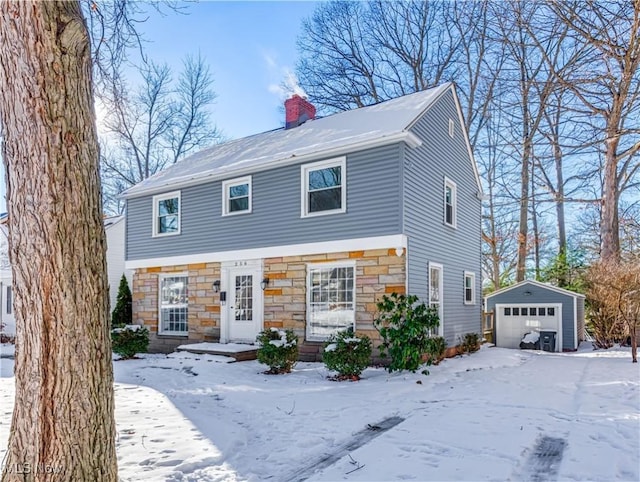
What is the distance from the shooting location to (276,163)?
403 inches

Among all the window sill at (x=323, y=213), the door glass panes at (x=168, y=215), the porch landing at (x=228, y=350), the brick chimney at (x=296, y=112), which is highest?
the brick chimney at (x=296, y=112)

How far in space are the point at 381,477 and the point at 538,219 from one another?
21.6 metres

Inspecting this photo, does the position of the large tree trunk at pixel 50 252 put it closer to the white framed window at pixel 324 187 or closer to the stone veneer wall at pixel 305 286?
the stone veneer wall at pixel 305 286

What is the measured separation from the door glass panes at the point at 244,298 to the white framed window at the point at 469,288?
557cm

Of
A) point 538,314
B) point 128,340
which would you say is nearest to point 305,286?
point 128,340

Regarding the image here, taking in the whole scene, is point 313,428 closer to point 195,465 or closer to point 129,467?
point 195,465

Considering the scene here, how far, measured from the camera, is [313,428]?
4.69 meters

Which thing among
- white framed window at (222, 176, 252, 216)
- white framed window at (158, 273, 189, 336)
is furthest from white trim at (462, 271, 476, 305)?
white framed window at (158, 273, 189, 336)

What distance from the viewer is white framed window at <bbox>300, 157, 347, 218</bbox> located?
9391 millimetres

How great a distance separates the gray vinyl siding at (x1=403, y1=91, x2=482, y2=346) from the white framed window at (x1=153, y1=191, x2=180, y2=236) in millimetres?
6317

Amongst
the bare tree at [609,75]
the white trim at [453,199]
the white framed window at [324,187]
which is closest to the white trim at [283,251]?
A: the white framed window at [324,187]

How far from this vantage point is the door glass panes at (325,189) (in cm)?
948

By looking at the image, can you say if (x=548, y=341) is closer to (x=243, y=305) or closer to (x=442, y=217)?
(x=442, y=217)

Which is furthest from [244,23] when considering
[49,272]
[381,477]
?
[381,477]
